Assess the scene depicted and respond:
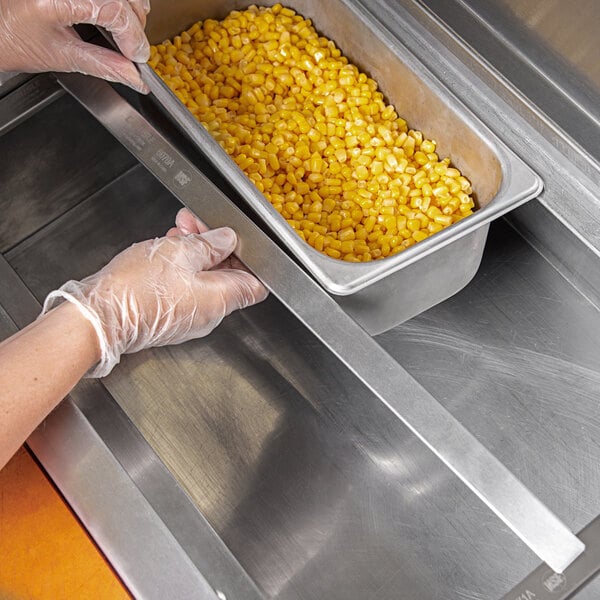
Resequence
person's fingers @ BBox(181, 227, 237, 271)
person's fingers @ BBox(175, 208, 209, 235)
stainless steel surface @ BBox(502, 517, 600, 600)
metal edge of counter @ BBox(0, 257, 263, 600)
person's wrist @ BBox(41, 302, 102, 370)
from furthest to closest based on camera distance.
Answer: person's fingers @ BBox(175, 208, 209, 235) < person's fingers @ BBox(181, 227, 237, 271) < person's wrist @ BBox(41, 302, 102, 370) < metal edge of counter @ BBox(0, 257, 263, 600) < stainless steel surface @ BBox(502, 517, 600, 600)

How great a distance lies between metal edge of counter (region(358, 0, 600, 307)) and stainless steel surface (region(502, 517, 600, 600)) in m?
0.60

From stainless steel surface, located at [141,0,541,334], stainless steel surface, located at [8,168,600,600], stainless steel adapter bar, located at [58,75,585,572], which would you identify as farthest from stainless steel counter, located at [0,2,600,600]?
stainless steel adapter bar, located at [58,75,585,572]

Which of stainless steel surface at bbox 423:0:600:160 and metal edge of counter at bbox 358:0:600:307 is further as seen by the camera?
metal edge of counter at bbox 358:0:600:307

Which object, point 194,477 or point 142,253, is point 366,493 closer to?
point 194,477

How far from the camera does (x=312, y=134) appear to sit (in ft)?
6.18

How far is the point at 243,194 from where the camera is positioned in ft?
5.39

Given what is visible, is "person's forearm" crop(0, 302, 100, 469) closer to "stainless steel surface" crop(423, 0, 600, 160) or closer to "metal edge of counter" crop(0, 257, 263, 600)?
"metal edge of counter" crop(0, 257, 263, 600)

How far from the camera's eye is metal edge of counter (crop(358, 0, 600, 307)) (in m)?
1.62

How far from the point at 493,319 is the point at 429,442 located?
0.60m

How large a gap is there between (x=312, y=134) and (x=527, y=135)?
1.59 feet

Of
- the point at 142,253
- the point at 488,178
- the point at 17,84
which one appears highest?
the point at 488,178

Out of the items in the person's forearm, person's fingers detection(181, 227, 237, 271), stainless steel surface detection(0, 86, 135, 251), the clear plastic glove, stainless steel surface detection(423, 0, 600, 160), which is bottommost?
stainless steel surface detection(0, 86, 135, 251)

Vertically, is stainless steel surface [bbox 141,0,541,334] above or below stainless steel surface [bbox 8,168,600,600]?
above

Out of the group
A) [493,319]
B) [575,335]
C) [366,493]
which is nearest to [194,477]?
[366,493]
